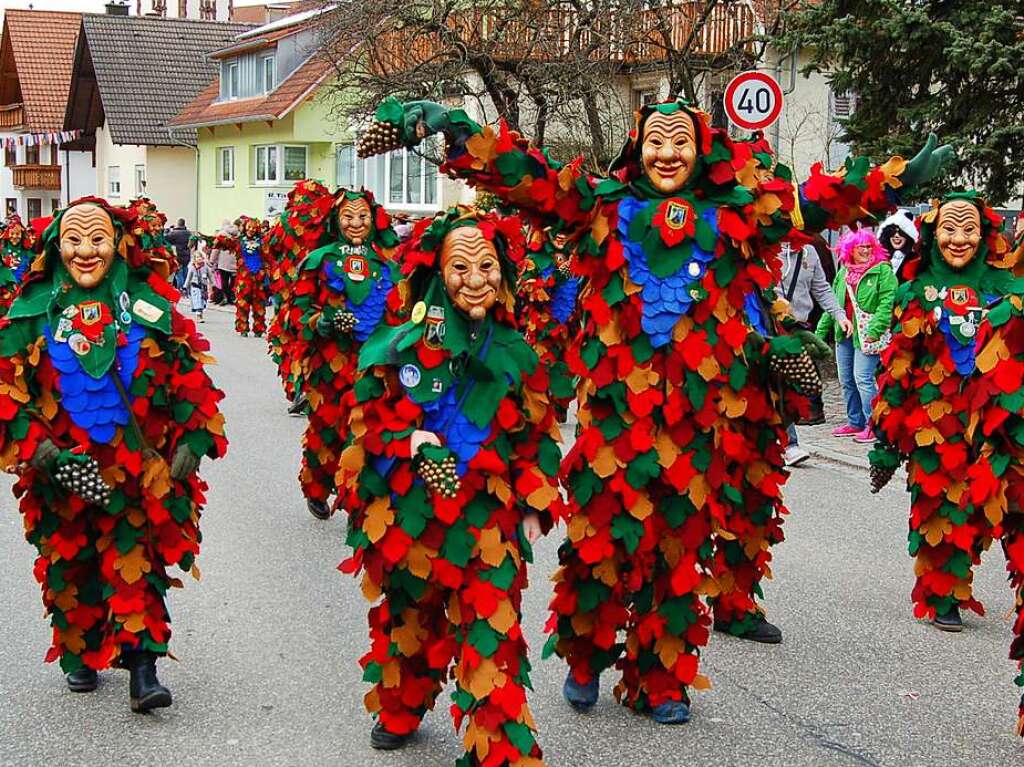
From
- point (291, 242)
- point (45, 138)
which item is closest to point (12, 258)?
point (291, 242)

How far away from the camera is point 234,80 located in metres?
41.2

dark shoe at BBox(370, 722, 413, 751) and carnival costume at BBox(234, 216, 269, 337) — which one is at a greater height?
carnival costume at BBox(234, 216, 269, 337)

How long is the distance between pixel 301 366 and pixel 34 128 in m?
51.5

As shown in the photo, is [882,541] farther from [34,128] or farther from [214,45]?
[34,128]

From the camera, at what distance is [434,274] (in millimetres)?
4859

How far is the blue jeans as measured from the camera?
39.9 feet

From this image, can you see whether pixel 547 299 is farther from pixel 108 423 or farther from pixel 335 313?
pixel 108 423

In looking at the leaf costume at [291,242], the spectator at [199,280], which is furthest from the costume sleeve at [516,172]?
the spectator at [199,280]

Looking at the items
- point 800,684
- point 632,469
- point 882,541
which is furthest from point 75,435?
point 882,541

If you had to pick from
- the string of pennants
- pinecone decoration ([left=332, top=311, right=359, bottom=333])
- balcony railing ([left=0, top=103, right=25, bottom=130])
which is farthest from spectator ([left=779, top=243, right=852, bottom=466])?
balcony railing ([left=0, top=103, right=25, bottom=130])

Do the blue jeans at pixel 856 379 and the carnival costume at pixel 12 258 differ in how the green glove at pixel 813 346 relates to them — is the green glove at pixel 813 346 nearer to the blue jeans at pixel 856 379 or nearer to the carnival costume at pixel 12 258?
the blue jeans at pixel 856 379

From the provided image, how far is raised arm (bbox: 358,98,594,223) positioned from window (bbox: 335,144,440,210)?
87.0ft

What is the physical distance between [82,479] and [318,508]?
409cm

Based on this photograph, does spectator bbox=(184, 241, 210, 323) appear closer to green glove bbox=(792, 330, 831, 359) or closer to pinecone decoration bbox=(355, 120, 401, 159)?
green glove bbox=(792, 330, 831, 359)
